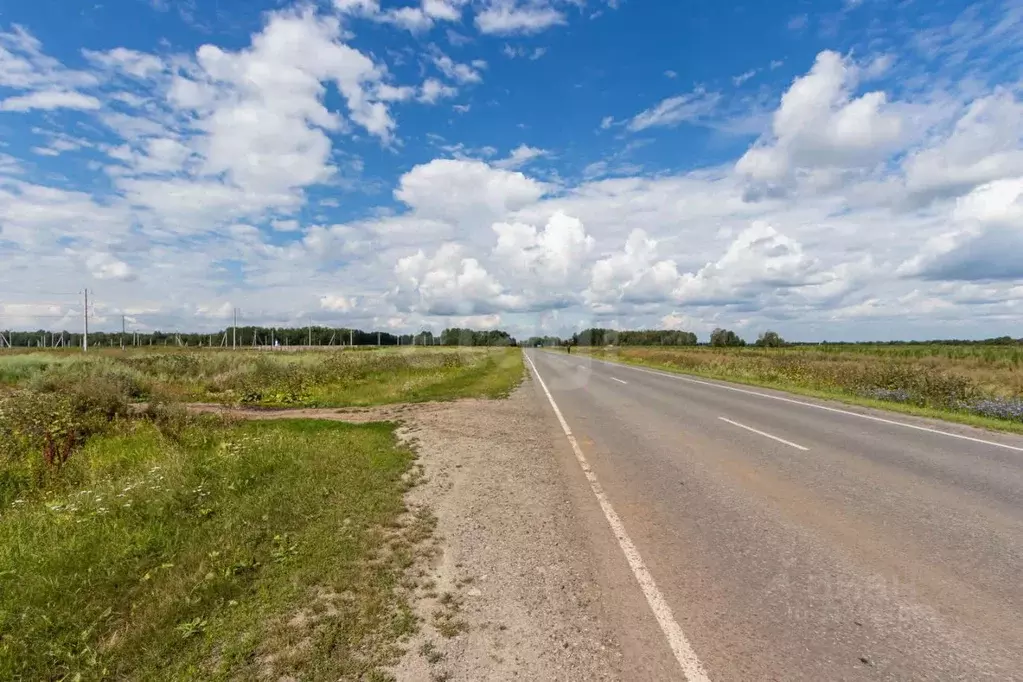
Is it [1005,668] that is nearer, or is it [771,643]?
[1005,668]

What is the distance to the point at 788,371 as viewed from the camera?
2841cm

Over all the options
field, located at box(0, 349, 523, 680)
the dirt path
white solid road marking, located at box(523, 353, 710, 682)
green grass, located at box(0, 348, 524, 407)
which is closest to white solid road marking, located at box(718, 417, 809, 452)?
the dirt path

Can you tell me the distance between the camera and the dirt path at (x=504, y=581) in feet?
11.5

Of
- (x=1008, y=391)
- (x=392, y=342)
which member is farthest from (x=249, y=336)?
(x=1008, y=391)

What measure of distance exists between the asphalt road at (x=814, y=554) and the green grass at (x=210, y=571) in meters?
2.08

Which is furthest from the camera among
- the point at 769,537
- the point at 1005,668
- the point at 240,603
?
the point at 769,537

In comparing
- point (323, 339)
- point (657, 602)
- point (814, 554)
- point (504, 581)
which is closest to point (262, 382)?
point (504, 581)

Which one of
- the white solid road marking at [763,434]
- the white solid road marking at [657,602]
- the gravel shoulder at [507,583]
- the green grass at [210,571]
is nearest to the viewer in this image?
the white solid road marking at [657,602]

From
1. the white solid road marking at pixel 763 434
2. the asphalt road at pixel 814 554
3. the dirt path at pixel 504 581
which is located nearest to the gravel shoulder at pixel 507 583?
the dirt path at pixel 504 581

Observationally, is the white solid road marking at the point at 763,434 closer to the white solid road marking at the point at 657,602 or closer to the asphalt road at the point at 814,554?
the asphalt road at the point at 814,554

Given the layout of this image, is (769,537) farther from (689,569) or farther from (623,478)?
(623,478)

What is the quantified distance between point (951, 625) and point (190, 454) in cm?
1094

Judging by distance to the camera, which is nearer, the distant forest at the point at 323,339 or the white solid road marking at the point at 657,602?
the white solid road marking at the point at 657,602

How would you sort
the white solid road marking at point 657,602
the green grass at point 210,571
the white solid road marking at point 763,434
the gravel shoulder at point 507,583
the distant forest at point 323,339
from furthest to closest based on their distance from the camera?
the distant forest at point 323,339 → the white solid road marking at point 763,434 → the green grass at point 210,571 → the gravel shoulder at point 507,583 → the white solid road marking at point 657,602
